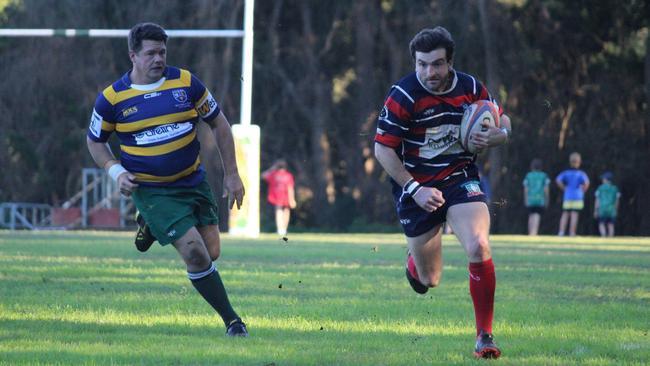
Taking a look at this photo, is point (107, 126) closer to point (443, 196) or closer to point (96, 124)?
point (96, 124)

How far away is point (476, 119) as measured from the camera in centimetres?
789

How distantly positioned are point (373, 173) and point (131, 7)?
9.85m

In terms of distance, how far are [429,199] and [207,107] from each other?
1731mm

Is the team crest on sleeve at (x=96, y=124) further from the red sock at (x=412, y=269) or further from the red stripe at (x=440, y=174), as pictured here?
the red sock at (x=412, y=269)

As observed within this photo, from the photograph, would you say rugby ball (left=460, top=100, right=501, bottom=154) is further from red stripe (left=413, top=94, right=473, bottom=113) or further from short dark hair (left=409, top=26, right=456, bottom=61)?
short dark hair (left=409, top=26, right=456, bottom=61)

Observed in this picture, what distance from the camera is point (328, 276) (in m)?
14.9

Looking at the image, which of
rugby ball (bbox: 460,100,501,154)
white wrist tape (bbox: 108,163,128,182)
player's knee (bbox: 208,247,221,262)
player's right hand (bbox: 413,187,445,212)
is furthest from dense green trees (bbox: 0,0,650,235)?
player's right hand (bbox: 413,187,445,212)

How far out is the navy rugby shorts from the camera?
26.5ft

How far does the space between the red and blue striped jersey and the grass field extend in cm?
105

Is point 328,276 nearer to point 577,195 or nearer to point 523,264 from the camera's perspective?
point 523,264

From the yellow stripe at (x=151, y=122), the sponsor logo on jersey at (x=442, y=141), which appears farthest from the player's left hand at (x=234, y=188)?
the sponsor logo on jersey at (x=442, y=141)

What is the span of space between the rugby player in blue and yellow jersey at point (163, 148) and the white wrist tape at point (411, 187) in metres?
1.22

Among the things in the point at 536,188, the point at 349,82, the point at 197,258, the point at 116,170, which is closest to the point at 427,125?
the point at 197,258

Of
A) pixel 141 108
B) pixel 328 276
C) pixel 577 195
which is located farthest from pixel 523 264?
pixel 577 195
